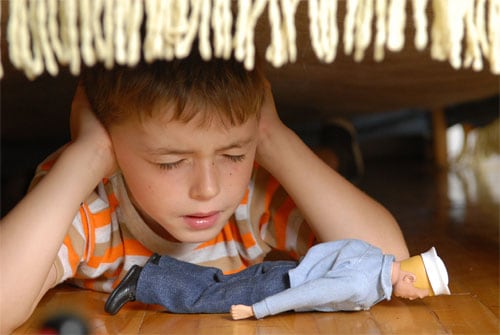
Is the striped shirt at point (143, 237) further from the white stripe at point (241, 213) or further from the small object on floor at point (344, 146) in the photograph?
the small object on floor at point (344, 146)

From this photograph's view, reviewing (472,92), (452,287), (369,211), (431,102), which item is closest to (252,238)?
(369,211)

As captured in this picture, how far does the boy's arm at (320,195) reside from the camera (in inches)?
39.1

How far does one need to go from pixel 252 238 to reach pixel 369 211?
0.52 ft

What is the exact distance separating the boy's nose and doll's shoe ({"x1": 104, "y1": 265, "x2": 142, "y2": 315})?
0.12 metres

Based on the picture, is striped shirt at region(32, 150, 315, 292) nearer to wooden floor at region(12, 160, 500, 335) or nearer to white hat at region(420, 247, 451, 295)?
wooden floor at region(12, 160, 500, 335)

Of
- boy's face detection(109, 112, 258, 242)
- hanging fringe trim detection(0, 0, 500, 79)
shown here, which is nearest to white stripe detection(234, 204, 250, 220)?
boy's face detection(109, 112, 258, 242)

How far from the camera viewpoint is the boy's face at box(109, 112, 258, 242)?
0.86m

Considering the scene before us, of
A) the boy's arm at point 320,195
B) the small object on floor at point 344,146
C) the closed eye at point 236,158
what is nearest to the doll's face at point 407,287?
the boy's arm at point 320,195

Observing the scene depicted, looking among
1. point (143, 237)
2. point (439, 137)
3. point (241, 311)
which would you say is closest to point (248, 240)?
point (143, 237)

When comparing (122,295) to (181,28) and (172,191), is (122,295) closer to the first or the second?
(172,191)

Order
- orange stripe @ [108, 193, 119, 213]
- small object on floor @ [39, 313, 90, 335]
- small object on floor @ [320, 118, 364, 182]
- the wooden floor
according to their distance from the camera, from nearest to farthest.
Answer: small object on floor @ [39, 313, 90, 335]
the wooden floor
orange stripe @ [108, 193, 119, 213]
small object on floor @ [320, 118, 364, 182]

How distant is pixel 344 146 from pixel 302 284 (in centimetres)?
121

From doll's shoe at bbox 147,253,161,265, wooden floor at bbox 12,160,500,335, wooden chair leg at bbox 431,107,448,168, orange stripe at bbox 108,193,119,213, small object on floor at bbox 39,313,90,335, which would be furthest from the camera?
wooden chair leg at bbox 431,107,448,168

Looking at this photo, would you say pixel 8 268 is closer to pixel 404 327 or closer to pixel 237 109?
pixel 237 109
